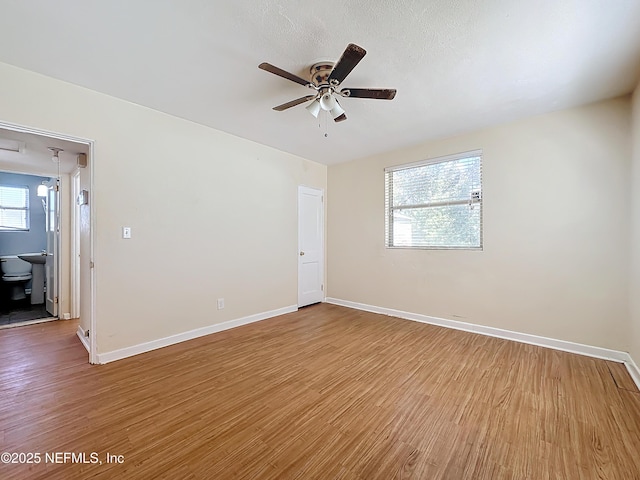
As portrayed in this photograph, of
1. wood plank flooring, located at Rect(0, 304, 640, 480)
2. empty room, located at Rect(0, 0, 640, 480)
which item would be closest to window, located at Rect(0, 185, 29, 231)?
empty room, located at Rect(0, 0, 640, 480)

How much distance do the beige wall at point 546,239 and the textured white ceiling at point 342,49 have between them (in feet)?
1.25

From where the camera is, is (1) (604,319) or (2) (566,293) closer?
(1) (604,319)

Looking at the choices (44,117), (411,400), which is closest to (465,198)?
(411,400)

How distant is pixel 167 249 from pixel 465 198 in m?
3.85

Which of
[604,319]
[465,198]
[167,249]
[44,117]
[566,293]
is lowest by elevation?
[604,319]

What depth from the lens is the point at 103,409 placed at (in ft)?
6.40

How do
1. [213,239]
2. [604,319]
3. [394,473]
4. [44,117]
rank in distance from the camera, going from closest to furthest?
[394,473] < [44,117] < [604,319] < [213,239]

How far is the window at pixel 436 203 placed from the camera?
3605 mm

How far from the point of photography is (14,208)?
5.24 metres

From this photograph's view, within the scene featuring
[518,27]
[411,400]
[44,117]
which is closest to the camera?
[518,27]

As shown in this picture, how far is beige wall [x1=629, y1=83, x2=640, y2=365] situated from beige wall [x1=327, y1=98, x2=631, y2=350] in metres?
0.12

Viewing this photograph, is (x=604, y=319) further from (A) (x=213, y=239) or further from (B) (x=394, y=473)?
(A) (x=213, y=239)

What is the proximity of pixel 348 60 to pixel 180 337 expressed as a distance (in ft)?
10.9

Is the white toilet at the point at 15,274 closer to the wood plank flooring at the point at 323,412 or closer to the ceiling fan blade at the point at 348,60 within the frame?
the wood plank flooring at the point at 323,412
